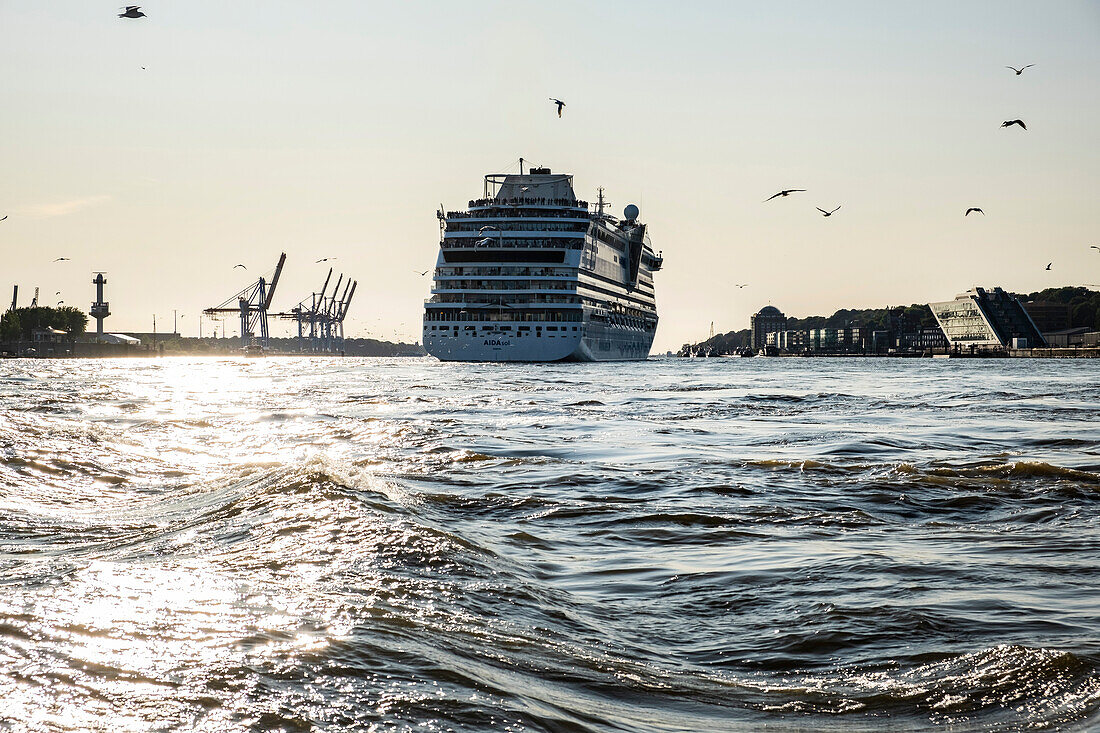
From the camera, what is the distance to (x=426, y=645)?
17.8 feet

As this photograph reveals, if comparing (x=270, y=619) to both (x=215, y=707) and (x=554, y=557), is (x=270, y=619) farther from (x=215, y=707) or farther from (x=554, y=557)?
(x=554, y=557)

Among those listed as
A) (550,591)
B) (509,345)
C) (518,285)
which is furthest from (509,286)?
(550,591)

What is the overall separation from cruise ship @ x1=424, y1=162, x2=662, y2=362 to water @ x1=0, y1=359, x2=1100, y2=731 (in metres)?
70.7

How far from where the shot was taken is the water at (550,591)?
459 cm

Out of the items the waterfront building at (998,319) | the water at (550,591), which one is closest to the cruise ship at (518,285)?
the water at (550,591)

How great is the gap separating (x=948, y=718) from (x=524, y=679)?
1992 mm

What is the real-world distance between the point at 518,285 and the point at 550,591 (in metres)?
81.4

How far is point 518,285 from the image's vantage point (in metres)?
88.1

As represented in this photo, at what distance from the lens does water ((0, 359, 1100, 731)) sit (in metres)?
4.59

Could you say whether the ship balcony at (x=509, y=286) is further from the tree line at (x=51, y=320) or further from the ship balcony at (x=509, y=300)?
the tree line at (x=51, y=320)

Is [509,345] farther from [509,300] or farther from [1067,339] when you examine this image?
[1067,339]

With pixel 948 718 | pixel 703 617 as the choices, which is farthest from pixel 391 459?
pixel 948 718

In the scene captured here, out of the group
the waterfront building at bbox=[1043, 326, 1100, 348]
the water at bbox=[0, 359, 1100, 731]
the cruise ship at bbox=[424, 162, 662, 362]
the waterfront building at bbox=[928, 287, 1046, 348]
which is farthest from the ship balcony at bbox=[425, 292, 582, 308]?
the waterfront building at bbox=[1043, 326, 1100, 348]

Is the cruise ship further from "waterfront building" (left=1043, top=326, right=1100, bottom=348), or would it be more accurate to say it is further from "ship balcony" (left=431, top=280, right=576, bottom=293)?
"waterfront building" (left=1043, top=326, right=1100, bottom=348)
